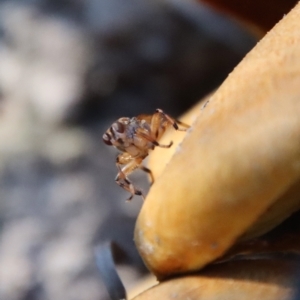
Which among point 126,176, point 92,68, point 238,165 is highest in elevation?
point 92,68

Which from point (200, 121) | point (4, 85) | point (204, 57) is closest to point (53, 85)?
point (4, 85)

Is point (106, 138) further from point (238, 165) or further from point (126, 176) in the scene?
point (238, 165)

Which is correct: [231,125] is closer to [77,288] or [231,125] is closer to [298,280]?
[298,280]

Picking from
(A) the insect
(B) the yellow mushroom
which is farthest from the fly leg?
(B) the yellow mushroom

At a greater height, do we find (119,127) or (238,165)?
(119,127)

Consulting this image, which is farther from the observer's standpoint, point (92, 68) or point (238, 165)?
point (92, 68)

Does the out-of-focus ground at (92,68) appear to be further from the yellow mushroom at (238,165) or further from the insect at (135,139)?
the yellow mushroom at (238,165)

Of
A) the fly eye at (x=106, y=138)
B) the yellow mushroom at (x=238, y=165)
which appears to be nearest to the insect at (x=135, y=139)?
the fly eye at (x=106, y=138)

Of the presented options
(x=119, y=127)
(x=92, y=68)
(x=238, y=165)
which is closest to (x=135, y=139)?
(x=119, y=127)
